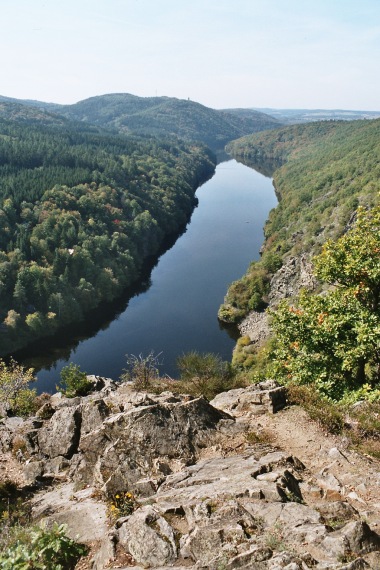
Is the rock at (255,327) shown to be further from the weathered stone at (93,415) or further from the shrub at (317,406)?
the weathered stone at (93,415)

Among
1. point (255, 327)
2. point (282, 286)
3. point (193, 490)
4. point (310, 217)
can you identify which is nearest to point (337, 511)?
point (193, 490)

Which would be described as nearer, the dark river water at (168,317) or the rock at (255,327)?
the rock at (255,327)

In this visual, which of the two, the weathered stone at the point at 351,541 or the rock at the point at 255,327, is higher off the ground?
the weathered stone at the point at 351,541

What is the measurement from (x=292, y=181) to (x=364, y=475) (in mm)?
159912

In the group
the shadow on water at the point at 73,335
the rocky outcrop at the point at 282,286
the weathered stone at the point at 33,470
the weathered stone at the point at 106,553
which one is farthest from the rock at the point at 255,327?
the weathered stone at the point at 106,553

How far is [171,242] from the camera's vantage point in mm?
125500

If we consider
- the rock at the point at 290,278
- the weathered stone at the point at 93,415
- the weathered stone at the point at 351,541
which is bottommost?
the rock at the point at 290,278

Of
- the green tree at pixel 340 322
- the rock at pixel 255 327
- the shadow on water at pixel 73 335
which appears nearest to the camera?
the green tree at pixel 340 322

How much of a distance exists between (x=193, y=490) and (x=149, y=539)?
192 cm

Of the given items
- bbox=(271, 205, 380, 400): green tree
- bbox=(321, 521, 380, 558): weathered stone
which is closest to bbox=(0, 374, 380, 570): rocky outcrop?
bbox=(321, 521, 380, 558): weathered stone

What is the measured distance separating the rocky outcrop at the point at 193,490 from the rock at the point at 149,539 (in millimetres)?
25

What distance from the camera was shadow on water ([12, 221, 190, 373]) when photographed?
66.6 m

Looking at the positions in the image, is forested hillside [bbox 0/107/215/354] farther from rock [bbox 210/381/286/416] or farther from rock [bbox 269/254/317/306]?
rock [bbox 210/381/286/416]

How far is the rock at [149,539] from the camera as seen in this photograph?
31.5 ft
